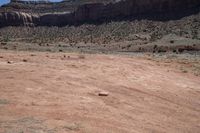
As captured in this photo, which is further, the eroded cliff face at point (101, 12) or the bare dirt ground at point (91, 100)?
the eroded cliff face at point (101, 12)

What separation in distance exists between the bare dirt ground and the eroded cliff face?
49163 millimetres

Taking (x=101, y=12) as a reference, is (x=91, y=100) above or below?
below

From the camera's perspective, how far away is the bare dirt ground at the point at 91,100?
11.3m

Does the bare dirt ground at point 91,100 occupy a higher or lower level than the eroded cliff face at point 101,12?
lower

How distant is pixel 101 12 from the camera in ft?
270

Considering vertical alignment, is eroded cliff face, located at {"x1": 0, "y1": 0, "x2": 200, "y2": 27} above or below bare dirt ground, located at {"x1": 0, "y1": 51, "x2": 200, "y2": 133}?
above

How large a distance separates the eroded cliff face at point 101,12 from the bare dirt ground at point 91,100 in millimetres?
49163

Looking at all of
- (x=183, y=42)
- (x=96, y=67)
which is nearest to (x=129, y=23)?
(x=183, y=42)

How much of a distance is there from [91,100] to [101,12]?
228 ft

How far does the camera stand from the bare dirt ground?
37.1 feet

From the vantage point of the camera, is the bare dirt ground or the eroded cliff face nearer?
the bare dirt ground

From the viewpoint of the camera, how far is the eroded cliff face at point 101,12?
69.3 m

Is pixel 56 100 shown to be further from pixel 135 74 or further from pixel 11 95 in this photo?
pixel 135 74

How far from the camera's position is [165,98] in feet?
54.0
